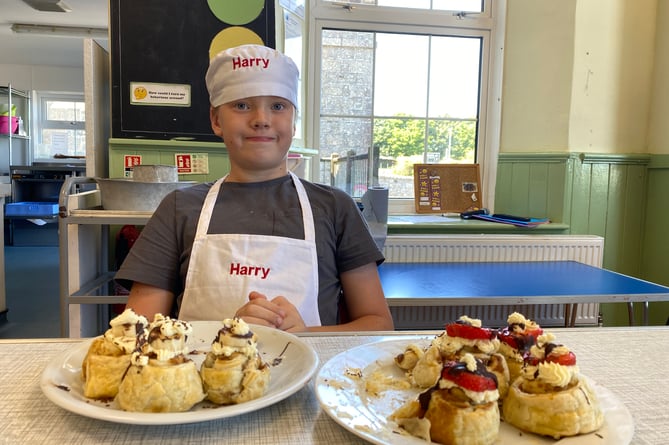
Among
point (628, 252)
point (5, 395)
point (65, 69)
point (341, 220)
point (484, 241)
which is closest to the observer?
point (5, 395)

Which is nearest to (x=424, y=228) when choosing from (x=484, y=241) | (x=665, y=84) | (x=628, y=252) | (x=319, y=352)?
(x=484, y=241)

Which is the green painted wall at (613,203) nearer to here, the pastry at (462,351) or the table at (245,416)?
the table at (245,416)

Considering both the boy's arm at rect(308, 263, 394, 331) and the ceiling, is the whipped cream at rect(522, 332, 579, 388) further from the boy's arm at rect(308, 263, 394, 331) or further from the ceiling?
the ceiling

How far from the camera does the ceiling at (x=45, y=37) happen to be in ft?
17.2

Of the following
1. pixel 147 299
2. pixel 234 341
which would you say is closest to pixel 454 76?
pixel 147 299

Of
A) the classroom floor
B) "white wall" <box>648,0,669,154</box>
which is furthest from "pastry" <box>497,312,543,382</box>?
the classroom floor

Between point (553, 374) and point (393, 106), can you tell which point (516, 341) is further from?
point (393, 106)

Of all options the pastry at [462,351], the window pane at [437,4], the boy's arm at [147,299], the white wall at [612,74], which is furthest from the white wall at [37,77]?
the pastry at [462,351]

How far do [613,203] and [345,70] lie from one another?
155 cm

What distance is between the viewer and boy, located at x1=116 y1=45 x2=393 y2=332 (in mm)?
1081

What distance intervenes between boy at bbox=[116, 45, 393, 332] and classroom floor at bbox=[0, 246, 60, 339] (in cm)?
213

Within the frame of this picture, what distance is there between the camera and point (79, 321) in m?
1.92

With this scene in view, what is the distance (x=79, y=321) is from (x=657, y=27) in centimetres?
292

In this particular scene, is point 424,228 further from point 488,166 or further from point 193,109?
point 193,109
